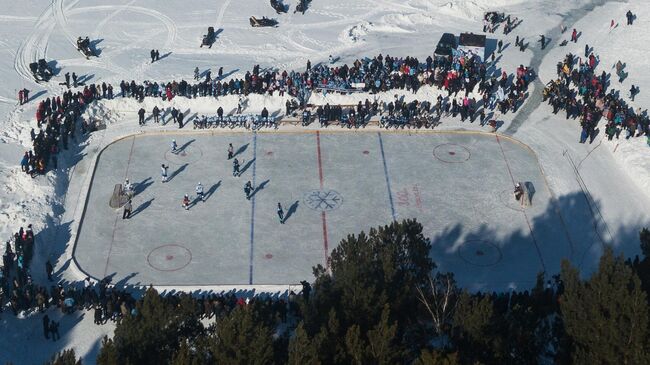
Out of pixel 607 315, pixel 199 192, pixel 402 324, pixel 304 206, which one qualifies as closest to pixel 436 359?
pixel 402 324

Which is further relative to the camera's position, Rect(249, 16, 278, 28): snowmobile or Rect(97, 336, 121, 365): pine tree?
Rect(249, 16, 278, 28): snowmobile

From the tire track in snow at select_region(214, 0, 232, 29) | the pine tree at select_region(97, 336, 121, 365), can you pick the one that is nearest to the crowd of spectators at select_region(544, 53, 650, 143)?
the tire track in snow at select_region(214, 0, 232, 29)

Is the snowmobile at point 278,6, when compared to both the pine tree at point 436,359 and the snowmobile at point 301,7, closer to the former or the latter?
the snowmobile at point 301,7

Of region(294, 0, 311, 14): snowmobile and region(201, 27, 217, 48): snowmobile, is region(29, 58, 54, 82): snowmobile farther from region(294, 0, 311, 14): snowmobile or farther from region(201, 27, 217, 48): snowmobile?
region(294, 0, 311, 14): snowmobile

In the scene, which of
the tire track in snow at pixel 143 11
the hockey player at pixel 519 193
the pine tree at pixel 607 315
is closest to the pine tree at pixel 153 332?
the pine tree at pixel 607 315

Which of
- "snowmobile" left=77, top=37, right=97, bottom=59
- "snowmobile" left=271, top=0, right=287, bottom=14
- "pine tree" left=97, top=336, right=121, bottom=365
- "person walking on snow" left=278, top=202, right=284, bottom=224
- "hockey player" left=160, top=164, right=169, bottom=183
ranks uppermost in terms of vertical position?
"pine tree" left=97, top=336, right=121, bottom=365

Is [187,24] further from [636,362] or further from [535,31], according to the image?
[636,362]
